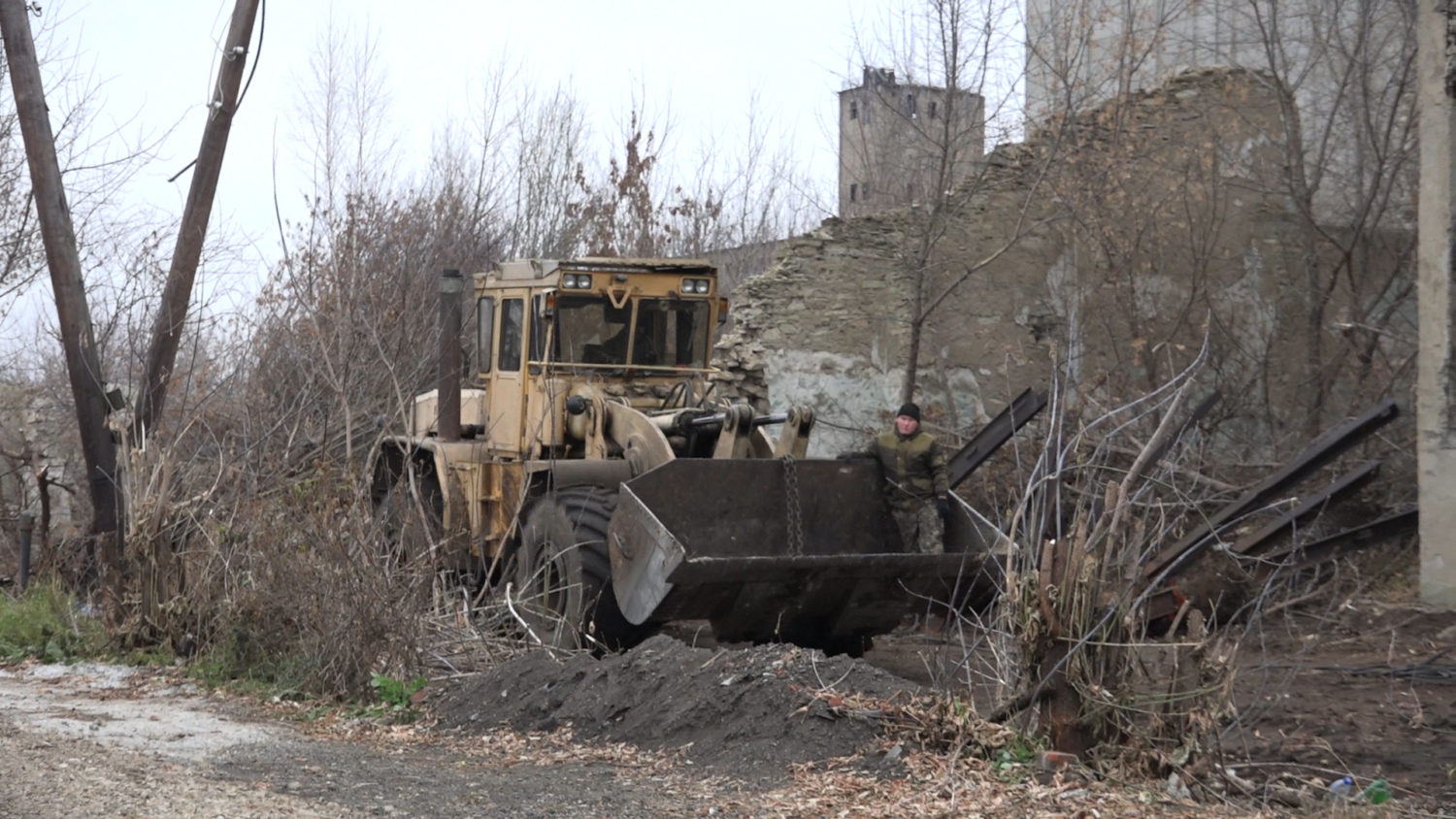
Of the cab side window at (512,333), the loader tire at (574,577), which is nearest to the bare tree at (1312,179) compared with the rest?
the cab side window at (512,333)

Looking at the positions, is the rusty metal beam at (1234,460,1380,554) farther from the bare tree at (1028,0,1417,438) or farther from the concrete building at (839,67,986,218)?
the concrete building at (839,67,986,218)

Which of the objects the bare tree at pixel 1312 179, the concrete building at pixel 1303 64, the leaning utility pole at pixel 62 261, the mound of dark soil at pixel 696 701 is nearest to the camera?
the mound of dark soil at pixel 696 701

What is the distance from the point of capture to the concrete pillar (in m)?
11.2

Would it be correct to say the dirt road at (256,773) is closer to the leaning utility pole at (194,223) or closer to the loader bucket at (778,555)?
the loader bucket at (778,555)

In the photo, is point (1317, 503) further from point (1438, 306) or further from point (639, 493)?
point (639, 493)

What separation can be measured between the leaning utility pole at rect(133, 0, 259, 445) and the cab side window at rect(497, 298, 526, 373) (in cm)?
252

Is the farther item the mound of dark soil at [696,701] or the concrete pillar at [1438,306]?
the concrete pillar at [1438,306]

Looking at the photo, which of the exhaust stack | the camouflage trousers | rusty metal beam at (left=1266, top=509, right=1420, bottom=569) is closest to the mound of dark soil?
the camouflage trousers

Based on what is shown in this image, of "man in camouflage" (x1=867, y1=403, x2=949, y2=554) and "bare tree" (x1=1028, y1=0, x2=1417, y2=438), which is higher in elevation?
"bare tree" (x1=1028, y1=0, x2=1417, y2=438)

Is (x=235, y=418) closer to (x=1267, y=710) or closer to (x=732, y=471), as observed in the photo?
(x=732, y=471)

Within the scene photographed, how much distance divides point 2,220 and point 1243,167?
13.7 m

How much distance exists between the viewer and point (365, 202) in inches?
864

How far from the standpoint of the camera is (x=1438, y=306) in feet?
37.6

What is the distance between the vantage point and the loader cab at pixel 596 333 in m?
10.9
